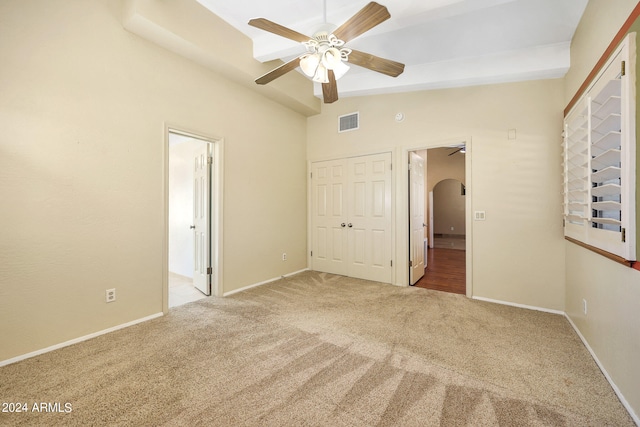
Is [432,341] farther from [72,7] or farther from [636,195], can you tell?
[72,7]

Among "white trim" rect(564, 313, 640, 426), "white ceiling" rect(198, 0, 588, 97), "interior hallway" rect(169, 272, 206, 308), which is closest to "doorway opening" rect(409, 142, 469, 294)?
"white ceiling" rect(198, 0, 588, 97)

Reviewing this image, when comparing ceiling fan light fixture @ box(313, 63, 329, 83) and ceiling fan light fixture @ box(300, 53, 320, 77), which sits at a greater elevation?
ceiling fan light fixture @ box(300, 53, 320, 77)

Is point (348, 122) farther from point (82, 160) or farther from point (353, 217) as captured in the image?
point (82, 160)

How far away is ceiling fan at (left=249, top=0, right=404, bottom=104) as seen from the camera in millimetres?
1890

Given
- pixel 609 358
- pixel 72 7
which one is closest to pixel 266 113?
pixel 72 7

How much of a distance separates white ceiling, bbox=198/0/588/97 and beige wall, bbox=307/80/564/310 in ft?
0.86

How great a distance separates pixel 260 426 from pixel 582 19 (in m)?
4.27

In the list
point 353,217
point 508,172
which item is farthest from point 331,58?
point 353,217

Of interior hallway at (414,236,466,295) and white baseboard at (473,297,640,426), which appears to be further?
interior hallway at (414,236,466,295)

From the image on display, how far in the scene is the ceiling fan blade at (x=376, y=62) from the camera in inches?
89.6

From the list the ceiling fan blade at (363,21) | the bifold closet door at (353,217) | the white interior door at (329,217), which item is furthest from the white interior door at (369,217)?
the ceiling fan blade at (363,21)

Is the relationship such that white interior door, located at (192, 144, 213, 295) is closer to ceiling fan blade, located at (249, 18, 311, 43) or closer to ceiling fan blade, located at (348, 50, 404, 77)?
ceiling fan blade, located at (249, 18, 311, 43)

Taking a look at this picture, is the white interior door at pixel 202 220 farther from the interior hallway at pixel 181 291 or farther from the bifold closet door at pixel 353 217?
the bifold closet door at pixel 353 217

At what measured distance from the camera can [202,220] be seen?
151 inches
